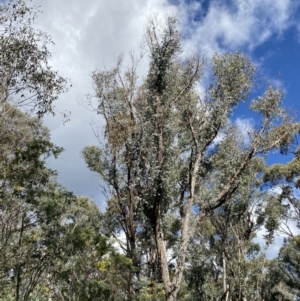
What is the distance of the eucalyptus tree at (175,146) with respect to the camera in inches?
465

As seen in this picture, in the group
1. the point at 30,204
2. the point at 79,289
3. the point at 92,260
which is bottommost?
the point at 79,289

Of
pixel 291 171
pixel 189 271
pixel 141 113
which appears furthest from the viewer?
pixel 291 171

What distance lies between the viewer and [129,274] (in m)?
11.6

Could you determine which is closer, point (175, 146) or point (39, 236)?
point (39, 236)

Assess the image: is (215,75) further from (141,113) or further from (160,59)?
(141,113)

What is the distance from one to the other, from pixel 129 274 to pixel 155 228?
1571 mm

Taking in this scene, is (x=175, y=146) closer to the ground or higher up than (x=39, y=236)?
higher up

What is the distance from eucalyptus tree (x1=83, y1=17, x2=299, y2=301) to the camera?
11.8 m

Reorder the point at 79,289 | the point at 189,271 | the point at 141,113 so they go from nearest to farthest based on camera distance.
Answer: the point at 79,289 → the point at 141,113 → the point at 189,271

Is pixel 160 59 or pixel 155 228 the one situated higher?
pixel 160 59

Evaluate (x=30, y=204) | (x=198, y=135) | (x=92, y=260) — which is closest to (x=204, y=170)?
(x=198, y=135)

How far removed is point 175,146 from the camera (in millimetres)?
12805

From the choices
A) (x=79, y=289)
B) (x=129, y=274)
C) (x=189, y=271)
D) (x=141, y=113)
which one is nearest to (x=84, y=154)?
(x=141, y=113)

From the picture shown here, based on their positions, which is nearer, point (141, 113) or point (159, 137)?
point (159, 137)
